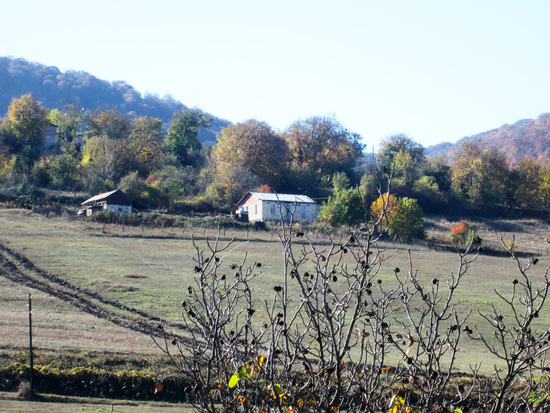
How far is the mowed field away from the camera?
20203 millimetres

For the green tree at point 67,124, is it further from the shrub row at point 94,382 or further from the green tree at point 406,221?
the shrub row at point 94,382

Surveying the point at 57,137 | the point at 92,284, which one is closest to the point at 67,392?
the point at 92,284

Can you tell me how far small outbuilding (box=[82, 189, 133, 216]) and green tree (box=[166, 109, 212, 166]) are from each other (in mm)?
35023

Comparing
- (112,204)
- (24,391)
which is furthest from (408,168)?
(24,391)

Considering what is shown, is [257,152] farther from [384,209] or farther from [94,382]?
[384,209]

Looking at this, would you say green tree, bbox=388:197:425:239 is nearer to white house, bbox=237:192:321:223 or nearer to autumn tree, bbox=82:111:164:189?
white house, bbox=237:192:321:223

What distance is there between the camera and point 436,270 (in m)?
41.7

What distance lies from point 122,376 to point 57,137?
8361 cm

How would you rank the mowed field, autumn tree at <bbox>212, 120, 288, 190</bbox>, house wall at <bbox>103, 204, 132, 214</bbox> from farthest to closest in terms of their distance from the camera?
autumn tree at <bbox>212, 120, 288, 190</bbox> → house wall at <bbox>103, 204, 132, 214</bbox> → the mowed field

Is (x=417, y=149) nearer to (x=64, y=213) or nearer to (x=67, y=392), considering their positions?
(x=64, y=213)

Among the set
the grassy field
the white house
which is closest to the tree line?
the white house

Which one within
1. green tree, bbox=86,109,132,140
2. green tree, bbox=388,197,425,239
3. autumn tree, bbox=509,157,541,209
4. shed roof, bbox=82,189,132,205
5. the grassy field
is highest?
green tree, bbox=86,109,132,140

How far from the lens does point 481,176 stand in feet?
308

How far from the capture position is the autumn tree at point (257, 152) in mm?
87062
